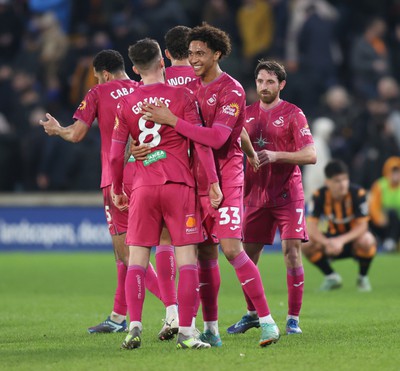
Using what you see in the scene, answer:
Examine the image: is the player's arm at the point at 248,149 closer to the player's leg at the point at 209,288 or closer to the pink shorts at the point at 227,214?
the pink shorts at the point at 227,214

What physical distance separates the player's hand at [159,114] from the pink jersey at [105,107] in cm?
141

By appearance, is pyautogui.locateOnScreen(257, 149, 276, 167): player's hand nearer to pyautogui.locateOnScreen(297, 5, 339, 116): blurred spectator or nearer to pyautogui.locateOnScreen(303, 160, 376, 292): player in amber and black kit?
pyautogui.locateOnScreen(303, 160, 376, 292): player in amber and black kit

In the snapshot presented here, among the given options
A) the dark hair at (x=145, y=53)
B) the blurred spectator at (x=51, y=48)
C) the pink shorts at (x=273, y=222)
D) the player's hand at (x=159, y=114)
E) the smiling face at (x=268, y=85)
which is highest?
the blurred spectator at (x=51, y=48)

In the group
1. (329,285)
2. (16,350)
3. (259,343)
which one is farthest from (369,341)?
(329,285)

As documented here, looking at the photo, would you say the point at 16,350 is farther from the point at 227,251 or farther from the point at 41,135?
the point at 41,135

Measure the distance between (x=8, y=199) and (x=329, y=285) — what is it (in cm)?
800

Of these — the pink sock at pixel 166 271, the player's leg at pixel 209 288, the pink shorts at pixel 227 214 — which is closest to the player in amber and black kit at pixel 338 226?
the player's leg at pixel 209 288

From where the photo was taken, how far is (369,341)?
827 cm

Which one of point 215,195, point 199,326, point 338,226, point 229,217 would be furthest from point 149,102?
point 338,226

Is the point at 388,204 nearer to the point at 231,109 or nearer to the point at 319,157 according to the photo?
the point at 319,157

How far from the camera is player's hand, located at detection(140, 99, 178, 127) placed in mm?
7672

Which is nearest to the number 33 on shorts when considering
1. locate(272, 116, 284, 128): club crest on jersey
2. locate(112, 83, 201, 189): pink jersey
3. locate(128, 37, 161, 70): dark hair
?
locate(112, 83, 201, 189): pink jersey

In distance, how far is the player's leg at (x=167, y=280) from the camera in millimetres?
8375

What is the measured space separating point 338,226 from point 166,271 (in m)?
5.50
